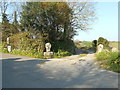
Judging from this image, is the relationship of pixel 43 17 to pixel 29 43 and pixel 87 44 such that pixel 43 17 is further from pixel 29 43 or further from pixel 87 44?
pixel 87 44

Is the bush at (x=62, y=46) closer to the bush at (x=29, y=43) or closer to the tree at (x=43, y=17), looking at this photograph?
the tree at (x=43, y=17)

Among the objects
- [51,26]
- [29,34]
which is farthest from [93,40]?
[29,34]

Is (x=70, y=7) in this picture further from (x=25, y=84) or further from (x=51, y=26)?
(x=25, y=84)

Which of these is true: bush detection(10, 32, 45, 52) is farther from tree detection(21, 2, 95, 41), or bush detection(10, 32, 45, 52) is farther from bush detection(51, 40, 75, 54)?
bush detection(51, 40, 75, 54)

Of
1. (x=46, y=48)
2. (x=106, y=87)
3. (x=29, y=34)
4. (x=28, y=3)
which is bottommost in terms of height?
(x=106, y=87)

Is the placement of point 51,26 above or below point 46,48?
above

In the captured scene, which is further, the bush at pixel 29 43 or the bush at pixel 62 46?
the bush at pixel 62 46

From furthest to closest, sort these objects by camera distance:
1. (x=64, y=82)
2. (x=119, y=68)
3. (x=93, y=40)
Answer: (x=93, y=40) < (x=119, y=68) < (x=64, y=82)

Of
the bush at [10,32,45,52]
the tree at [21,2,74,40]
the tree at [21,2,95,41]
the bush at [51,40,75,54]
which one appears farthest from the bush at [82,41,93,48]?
the bush at [10,32,45,52]

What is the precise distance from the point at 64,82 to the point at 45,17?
386 inches

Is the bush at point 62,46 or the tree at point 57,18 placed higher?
the tree at point 57,18

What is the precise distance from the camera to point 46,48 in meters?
12.8

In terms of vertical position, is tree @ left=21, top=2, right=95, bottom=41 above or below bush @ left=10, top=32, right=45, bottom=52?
above

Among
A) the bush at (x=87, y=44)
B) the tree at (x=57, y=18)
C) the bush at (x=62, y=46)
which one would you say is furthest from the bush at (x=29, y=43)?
the bush at (x=87, y=44)
